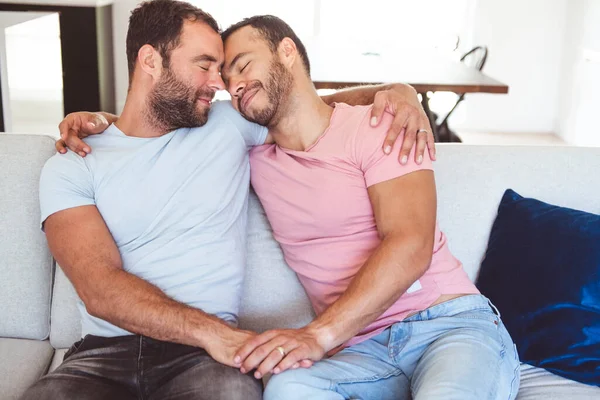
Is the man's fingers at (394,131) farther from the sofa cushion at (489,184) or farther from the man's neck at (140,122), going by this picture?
the man's neck at (140,122)

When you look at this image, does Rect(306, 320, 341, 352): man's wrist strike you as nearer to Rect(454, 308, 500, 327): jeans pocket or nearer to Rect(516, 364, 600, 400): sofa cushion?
Rect(454, 308, 500, 327): jeans pocket

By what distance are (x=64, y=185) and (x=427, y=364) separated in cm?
89

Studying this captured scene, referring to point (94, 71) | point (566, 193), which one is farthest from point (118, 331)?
point (94, 71)

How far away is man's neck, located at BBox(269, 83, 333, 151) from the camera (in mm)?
1724

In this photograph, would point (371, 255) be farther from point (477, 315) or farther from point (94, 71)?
point (94, 71)

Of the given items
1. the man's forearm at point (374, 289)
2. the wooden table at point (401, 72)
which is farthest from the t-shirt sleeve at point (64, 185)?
the wooden table at point (401, 72)

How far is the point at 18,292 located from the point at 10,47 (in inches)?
118

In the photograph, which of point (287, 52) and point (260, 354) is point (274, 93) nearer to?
point (287, 52)

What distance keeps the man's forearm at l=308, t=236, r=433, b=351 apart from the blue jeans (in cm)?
8

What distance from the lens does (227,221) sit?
1.68 metres

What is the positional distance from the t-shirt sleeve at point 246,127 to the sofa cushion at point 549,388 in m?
0.85

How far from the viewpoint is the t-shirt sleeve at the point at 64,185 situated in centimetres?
158

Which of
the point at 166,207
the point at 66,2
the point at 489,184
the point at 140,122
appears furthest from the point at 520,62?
the point at 166,207

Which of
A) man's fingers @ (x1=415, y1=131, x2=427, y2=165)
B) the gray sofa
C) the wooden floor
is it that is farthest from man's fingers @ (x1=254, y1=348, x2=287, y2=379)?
the wooden floor
